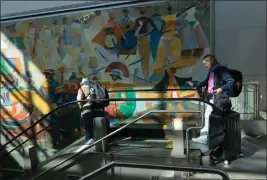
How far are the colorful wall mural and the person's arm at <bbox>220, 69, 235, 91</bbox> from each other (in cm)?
180

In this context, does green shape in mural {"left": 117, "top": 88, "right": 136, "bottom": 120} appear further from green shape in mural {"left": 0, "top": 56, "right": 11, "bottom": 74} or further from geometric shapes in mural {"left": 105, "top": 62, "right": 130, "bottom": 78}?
green shape in mural {"left": 0, "top": 56, "right": 11, "bottom": 74}

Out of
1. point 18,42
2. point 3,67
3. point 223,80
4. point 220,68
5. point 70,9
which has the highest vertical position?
point 70,9

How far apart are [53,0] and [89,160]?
433 centimetres

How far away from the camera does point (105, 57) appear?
6566 millimetres

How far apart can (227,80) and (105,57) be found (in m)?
3.56

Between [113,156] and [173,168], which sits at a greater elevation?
[173,168]

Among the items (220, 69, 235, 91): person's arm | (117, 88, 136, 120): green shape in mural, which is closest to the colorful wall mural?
(117, 88, 136, 120): green shape in mural

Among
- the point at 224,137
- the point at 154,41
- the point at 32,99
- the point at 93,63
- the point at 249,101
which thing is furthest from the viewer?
the point at 32,99

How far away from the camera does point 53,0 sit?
268 inches

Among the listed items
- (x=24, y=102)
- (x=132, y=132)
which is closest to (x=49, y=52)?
(x=24, y=102)

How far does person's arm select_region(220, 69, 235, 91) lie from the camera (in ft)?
11.9

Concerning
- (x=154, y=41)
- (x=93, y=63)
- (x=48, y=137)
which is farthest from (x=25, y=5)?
(x=154, y=41)

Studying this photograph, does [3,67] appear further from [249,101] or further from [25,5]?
[249,101]

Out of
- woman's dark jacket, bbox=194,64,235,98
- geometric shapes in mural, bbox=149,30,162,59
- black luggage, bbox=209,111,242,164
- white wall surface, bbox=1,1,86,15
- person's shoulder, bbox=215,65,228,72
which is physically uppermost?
white wall surface, bbox=1,1,86,15
